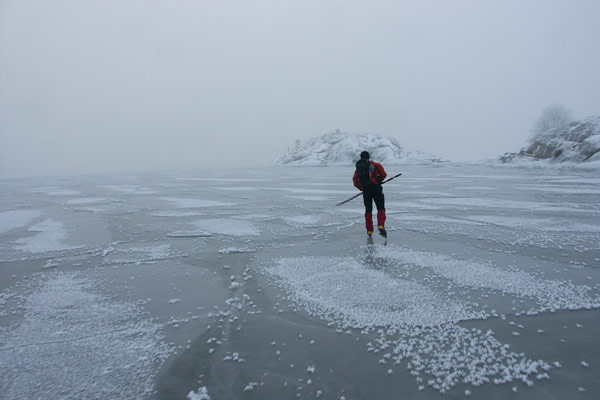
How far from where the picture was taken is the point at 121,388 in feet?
6.24

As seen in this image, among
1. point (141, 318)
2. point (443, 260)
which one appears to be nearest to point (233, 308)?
point (141, 318)

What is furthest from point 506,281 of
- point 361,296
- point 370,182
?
point 370,182

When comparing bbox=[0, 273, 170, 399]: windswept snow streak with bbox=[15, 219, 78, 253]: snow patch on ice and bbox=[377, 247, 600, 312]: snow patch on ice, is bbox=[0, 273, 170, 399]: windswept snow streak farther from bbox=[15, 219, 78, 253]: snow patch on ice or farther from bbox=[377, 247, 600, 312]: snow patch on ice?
bbox=[377, 247, 600, 312]: snow patch on ice

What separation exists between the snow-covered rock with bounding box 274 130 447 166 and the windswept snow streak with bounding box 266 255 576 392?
53292 mm

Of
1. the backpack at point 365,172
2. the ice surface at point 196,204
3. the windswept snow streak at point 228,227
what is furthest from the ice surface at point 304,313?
the ice surface at point 196,204

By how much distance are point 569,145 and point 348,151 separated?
137ft

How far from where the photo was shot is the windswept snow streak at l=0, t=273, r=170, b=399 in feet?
6.28

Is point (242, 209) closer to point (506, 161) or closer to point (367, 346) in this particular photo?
point (367, 346)

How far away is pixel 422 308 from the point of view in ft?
8.98

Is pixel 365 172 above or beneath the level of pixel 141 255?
above

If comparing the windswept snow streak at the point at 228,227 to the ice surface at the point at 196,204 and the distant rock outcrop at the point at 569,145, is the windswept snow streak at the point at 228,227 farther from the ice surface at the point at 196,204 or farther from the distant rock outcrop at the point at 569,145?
the distant rock outcrop at the point at 569,145

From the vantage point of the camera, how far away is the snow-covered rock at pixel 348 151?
58.4m

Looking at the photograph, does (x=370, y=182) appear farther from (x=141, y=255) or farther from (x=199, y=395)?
(x=199, y=395)

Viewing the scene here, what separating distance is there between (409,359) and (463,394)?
0.36 m
